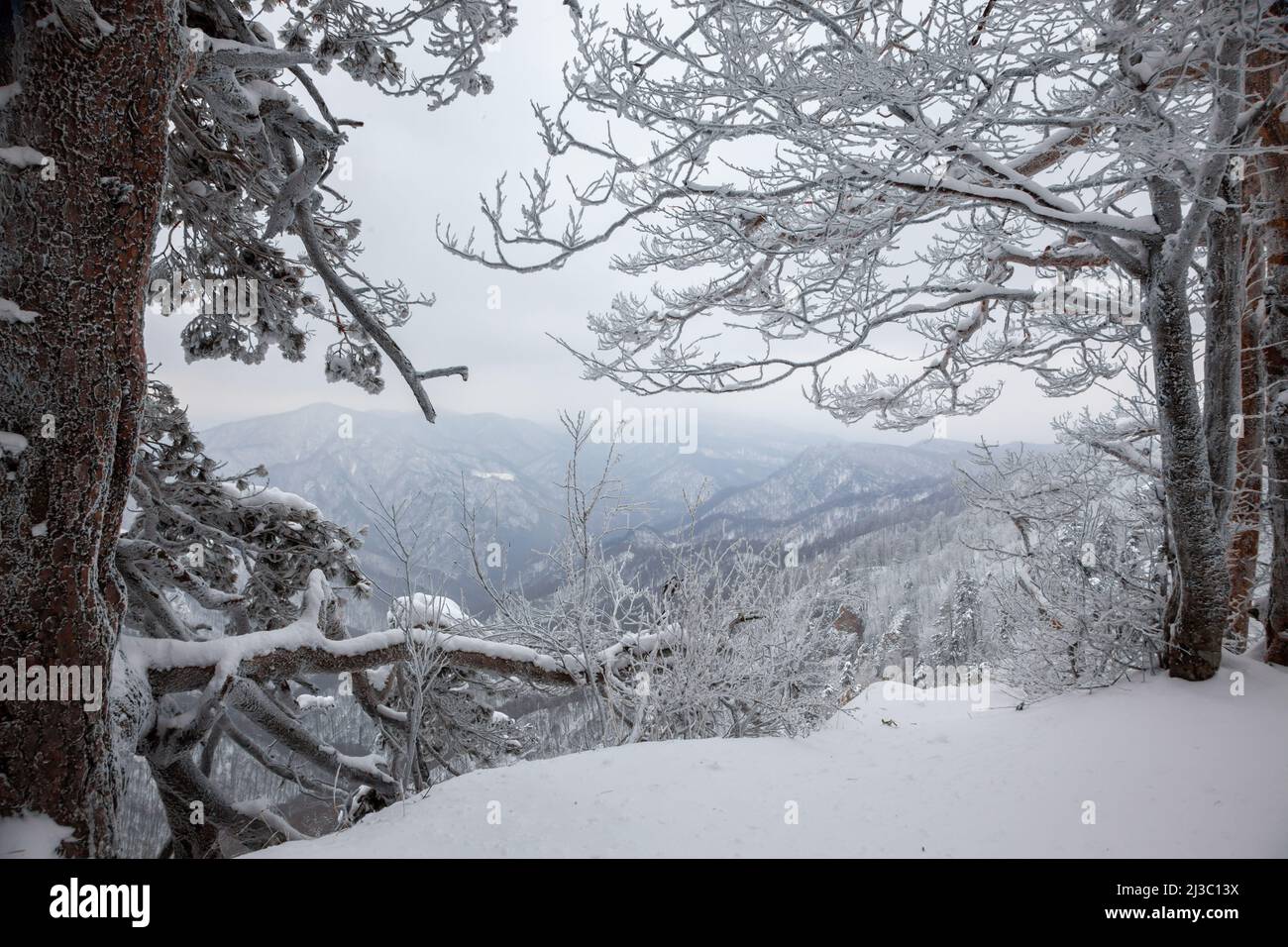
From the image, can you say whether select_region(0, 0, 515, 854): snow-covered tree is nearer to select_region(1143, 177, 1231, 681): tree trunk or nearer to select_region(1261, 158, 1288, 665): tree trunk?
select_region(1143, 177, 1231, 681): tree trunk

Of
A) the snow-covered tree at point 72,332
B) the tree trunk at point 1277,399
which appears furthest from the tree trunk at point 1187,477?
the snow-covered tree at point 72,332

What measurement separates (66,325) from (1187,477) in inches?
251

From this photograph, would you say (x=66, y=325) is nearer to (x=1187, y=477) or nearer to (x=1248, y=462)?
(x=1187, y=477)

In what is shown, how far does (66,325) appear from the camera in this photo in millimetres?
1986

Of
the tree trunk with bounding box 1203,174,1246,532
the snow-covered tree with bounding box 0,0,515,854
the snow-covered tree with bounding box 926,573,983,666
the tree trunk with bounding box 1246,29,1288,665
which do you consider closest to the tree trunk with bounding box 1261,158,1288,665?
the tree trunk with bounding box 1246,29,1288,665

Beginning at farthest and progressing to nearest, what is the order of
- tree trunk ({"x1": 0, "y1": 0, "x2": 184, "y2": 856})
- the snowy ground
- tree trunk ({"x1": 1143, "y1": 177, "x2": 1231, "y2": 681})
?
tree trunk ({"x1": 1143, "y1": 177, "x2": 1231, "y2": 681})
the snowy ground
tree trunk ({"x1": 0, "y1": 0, "x2": 184, "y2": 856})

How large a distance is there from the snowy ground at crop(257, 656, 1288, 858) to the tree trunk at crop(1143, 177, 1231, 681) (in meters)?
0.42

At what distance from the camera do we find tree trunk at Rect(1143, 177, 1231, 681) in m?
3.84

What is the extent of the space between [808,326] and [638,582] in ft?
14.3

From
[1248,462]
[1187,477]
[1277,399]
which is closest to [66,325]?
[1187,477]

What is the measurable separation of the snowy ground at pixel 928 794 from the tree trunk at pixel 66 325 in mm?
1009

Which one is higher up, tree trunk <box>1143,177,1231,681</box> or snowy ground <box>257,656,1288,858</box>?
tree trunk <box>1143,177,1231,681</box>

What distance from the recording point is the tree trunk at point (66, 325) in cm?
193
